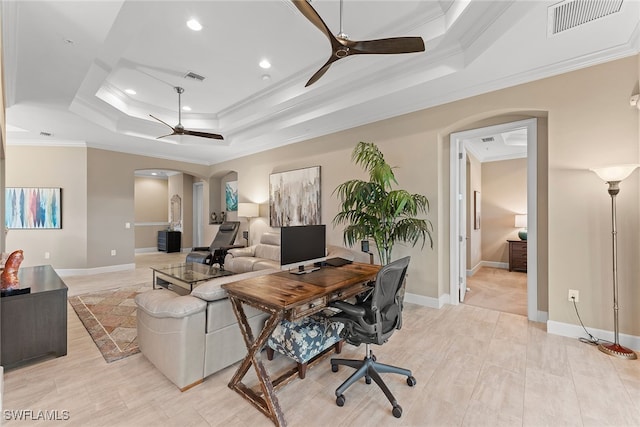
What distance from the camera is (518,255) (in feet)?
18.8

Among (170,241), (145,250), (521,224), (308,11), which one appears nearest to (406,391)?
(308,11)

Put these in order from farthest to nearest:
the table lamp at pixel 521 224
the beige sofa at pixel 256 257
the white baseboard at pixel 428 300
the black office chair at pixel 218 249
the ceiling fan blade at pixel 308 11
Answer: the table lamp at pixel 521 224 → the black office chair at pixel 218 249 → the beige sofa at pixel 256 257 → the white baseboard at pixel 428 300 → the ceiling fan blade at pixel 308 11

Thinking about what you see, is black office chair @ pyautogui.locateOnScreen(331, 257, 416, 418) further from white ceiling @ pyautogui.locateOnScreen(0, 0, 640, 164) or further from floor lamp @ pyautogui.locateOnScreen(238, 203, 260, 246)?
floor lamp @ pyautogui.locateOnScreen(238, 203, 260, 246)

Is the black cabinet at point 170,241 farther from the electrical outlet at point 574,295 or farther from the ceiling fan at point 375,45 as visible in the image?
the electrical outlet at point 574,295

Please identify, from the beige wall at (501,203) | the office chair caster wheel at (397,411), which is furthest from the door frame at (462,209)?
the beige wall at (501,203)

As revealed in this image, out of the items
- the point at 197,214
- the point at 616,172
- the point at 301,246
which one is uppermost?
the point at 616,172

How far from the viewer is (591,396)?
1874mm

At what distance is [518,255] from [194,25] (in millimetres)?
6794

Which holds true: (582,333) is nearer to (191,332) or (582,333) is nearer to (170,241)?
(191,332)

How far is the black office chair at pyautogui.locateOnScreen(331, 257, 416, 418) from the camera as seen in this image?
173 cm

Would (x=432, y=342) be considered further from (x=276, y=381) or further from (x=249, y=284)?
(x=249, y=284)

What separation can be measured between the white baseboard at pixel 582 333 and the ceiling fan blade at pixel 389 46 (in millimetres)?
3033

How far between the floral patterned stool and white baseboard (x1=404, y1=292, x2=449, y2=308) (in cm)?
189

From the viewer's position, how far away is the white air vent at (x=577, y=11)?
2.03m
